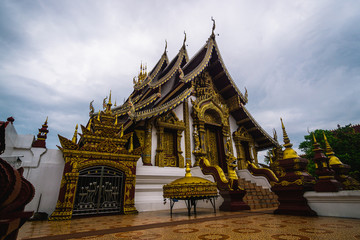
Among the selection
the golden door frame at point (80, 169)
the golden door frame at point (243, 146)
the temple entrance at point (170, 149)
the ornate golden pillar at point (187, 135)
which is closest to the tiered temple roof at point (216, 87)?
the golden door frame at point (243, 146)

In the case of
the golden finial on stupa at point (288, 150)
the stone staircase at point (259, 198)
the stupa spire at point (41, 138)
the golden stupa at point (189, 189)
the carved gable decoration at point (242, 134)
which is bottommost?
the stone staircase at point (259, 198)

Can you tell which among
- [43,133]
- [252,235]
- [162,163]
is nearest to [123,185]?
[162,163]

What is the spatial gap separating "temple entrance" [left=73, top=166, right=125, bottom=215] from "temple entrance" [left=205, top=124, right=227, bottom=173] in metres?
4.24

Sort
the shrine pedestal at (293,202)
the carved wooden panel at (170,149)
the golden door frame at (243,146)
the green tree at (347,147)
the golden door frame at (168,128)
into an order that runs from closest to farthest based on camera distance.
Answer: the shrine pedestal at (293,202) < the golden door frame at (168,128) < the carved wooden panel at (170,149) < the golden door frame at (243,146) < the green tree at (347,147)

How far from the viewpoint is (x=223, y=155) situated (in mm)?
8391

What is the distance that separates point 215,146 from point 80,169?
5731mm

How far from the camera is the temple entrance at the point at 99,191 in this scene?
4.30m

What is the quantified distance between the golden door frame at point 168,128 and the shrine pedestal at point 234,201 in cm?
251

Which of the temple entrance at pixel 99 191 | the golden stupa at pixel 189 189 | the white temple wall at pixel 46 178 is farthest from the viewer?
the temple entrance at pixel 99 191

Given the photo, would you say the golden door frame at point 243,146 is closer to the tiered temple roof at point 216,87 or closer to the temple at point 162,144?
the temple at point 162,144

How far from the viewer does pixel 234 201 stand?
4551mm

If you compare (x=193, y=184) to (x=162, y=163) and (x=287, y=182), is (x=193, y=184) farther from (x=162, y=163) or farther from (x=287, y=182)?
(x=162, y=163)

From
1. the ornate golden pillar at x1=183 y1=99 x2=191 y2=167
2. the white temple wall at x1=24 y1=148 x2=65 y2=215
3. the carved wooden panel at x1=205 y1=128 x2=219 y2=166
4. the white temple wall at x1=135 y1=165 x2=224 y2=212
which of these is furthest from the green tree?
the white temple wall at x1=24 y1=148 x2=65 y2=215

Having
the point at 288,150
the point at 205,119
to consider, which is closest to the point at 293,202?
the point at 288,150
